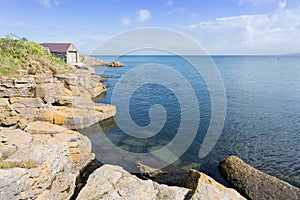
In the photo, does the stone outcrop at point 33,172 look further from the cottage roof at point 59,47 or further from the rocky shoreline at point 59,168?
the cottage roof at point 59,47

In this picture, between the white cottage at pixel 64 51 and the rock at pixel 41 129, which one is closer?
the rock at pixel 41 129

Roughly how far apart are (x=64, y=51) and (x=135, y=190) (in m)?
51.8

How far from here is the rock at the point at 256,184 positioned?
37.0ft

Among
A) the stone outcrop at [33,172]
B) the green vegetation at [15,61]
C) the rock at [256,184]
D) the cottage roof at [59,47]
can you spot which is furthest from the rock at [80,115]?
the cottage roof at [59,47]

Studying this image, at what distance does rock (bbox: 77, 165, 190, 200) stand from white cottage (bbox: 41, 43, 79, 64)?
49.5 m

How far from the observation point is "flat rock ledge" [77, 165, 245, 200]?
893cm

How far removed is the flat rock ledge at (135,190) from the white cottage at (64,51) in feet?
163

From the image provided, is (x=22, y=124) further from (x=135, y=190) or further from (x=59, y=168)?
(x=135, y=190)

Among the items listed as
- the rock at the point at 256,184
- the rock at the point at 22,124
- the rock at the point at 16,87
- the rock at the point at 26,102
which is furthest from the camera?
the rock at the point at 26,102

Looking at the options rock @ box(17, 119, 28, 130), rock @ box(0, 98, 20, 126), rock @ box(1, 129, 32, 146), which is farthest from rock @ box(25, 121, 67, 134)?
rock @ box(1, 129, 32, 146)

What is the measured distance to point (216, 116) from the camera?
2588 centimetres

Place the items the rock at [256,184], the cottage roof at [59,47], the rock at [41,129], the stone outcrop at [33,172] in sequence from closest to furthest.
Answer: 1. the stone outcrop at [33,172]
2. the rock at [256,184]
3. the rock at [41,129]
4. the cottage roof at [59,47]

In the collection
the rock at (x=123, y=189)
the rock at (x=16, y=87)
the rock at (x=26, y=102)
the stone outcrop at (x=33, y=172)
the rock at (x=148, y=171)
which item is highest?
the rock at (x=16, y=87)

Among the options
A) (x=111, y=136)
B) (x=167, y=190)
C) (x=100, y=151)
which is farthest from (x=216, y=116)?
(x=167, y=190)
